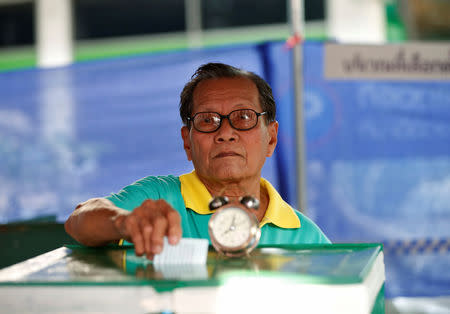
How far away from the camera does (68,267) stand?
142 cm

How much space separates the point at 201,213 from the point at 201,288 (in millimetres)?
995

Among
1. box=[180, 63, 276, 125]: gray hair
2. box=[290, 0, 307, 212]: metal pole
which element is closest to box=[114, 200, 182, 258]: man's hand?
box=[180, 63, 276, 125]: gray hair

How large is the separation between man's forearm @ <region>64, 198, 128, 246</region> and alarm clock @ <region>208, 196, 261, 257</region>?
11.8 inches

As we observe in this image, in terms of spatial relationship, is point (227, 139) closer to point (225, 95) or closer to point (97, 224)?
point (225, 95)

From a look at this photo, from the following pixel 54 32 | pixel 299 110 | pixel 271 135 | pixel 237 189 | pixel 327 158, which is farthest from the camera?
pixel 54 32

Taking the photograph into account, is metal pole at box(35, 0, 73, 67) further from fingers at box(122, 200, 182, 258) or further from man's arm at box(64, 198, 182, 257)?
fingers at box(122, 200, 182, 258)

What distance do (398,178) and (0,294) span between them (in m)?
3.07

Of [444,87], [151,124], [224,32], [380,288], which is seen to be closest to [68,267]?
[380,288]

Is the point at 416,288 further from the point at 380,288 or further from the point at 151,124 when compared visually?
the point at 380,288

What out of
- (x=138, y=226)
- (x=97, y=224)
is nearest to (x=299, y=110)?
(x=97, y=224)

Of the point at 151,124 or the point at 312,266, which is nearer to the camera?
the point at 312,266

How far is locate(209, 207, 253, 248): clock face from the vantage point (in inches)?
57.9

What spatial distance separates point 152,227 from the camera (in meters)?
1.46

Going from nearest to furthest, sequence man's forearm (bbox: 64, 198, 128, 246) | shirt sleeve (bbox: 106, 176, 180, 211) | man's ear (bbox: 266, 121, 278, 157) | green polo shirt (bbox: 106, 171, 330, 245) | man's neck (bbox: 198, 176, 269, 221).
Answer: man's forearm (bbox: 64, 198, 128, 246) → shirt sleeve (bbox: 106, 176, 180, 211) → green polo shirt (bbox: 106, 171, 330, 245) → man's neck (bbox: 198, 176, 269, 221) → man's ear (bbox: 266, 121, 278, 157)
